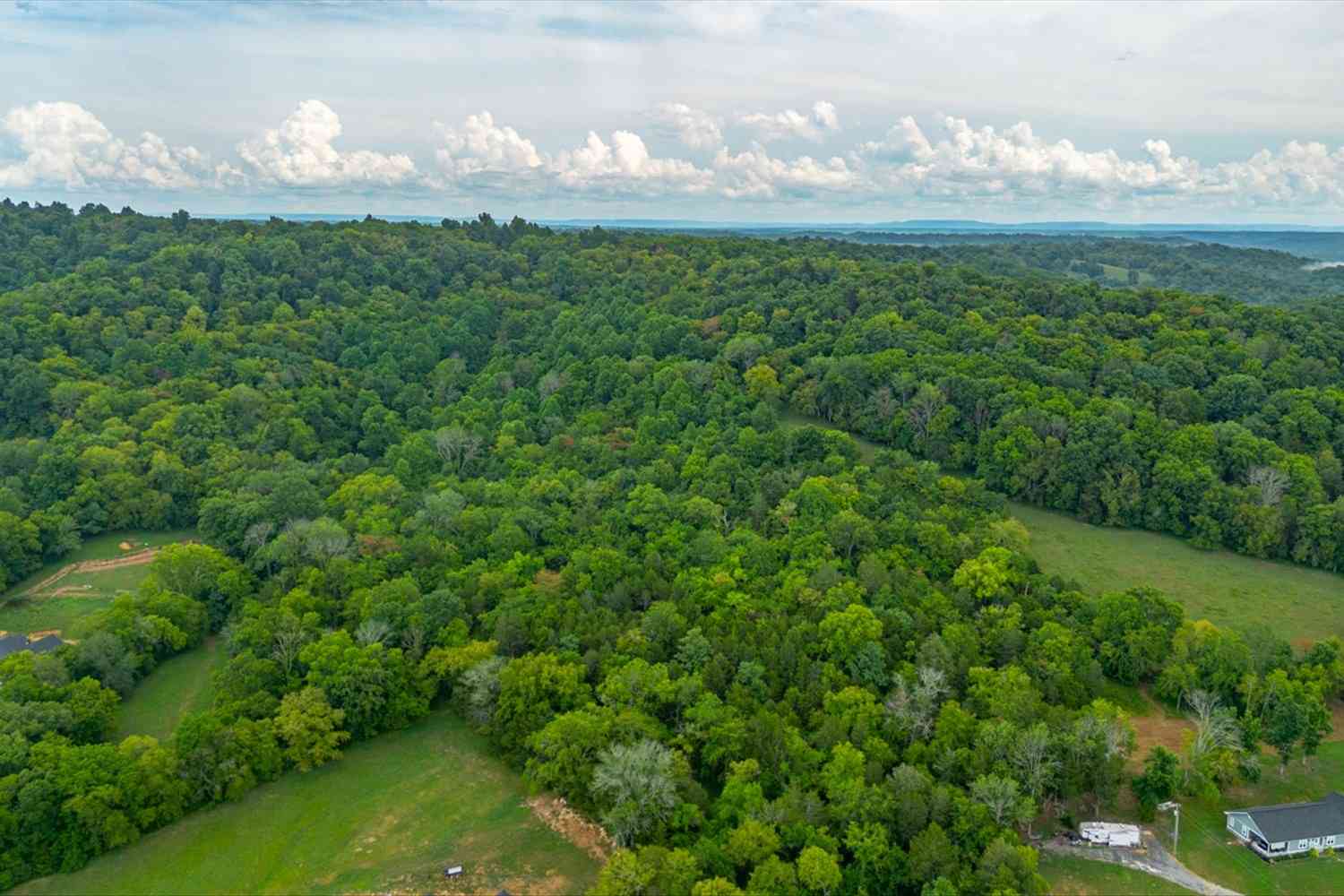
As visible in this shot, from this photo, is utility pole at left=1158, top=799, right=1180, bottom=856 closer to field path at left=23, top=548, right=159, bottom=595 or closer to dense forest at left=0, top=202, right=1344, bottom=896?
dense forest at left=0, top=202, right=1344, bottom=896

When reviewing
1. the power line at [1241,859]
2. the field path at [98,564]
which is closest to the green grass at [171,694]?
the field path at [98,564]

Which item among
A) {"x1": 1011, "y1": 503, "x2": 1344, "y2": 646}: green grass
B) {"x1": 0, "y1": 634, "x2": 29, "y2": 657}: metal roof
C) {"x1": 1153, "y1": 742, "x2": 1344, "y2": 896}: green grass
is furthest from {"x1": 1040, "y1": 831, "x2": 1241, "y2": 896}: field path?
{"x1": 0, "y1": 634, "x2": 29, "y2": 657}: metal roof

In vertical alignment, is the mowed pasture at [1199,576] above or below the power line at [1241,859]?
above

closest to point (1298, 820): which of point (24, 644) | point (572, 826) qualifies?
point (572, 826)

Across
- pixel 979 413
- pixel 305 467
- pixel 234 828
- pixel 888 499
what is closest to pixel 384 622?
pixel 234 828

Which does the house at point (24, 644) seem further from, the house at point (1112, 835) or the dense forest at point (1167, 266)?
the dense forest at point (1167, 266)

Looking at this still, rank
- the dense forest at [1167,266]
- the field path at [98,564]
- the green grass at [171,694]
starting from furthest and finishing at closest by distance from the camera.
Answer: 1. the dense forest at [1167,266]
2. the field path at [98,564]
3. the green grass at [171,694]
